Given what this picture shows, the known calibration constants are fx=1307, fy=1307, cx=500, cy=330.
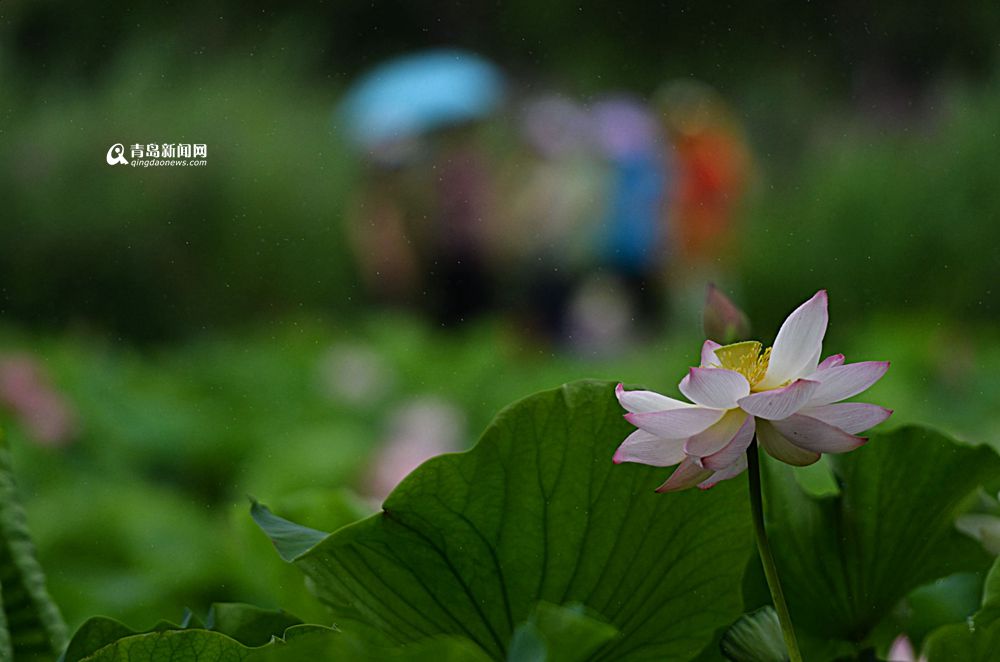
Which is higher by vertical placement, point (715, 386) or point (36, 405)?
point (715, 386)

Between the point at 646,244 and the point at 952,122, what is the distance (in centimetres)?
106

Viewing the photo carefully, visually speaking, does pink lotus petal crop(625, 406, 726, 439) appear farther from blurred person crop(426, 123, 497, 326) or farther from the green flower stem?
blurred person crop(426, 123, 497, 326)

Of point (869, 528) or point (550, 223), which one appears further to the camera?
point (550, 223)

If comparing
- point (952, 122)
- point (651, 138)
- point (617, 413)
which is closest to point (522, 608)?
point (617, 413)

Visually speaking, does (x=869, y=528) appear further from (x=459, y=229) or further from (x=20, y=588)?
(x=459, y=229)

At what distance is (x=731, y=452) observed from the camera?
0.22 m

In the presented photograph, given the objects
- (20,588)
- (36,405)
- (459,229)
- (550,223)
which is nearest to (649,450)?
(20,588)

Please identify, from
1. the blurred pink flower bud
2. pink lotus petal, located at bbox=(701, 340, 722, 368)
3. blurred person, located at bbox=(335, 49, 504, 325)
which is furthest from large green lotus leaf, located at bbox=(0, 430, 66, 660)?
blurred person, located at bbox=(335, 49, 504, 325)

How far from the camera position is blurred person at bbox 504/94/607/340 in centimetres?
437

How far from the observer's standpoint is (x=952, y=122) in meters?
3.60

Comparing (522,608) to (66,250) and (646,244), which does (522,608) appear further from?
(646,244)

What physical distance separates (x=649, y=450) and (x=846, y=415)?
34 mm

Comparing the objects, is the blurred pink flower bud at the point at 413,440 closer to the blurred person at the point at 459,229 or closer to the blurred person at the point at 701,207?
the blurred person at the point at 701,207

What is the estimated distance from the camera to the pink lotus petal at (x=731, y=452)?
0.22 metres
